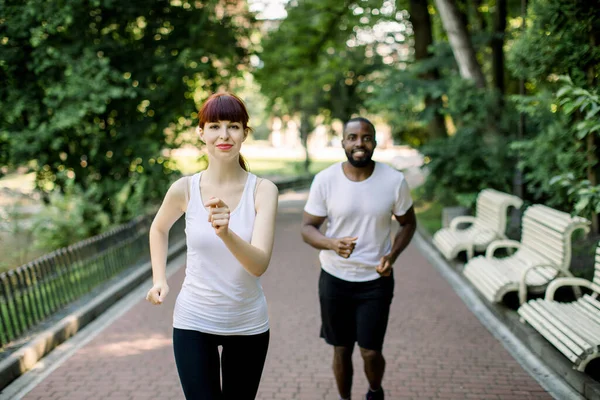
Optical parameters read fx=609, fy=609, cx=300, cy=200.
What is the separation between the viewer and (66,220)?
10836mm

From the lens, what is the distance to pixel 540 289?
20.0 feet

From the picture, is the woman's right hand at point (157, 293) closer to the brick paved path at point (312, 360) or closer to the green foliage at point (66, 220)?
the brick paved path at point (312, 360)

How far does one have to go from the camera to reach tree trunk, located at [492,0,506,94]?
13.6 meters

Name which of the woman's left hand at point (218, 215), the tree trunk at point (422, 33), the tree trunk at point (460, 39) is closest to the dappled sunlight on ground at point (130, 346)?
the woman's left hand at point (218, 215)

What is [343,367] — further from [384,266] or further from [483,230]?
[483,230]

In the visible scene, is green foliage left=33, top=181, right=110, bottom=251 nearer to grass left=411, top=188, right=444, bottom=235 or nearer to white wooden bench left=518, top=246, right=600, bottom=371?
grass left=411, top=188, right=444, bottom=235

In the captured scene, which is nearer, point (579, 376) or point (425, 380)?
point (579, 376)

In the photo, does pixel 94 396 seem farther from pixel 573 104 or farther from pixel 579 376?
pixel 573 104

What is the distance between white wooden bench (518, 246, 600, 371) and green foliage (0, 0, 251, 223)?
7.61m

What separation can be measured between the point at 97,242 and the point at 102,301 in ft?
4.10

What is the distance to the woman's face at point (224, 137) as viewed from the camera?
2.66m

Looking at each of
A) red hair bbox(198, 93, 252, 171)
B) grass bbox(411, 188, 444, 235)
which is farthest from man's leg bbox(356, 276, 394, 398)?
grass bbox(411, 188, 444, 235)

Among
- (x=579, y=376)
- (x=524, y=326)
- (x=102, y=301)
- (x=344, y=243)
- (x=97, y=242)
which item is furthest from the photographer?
(x=97, y=242)

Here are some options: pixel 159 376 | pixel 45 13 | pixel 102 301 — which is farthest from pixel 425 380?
pixel 45 13
